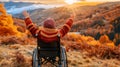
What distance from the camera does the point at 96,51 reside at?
14219mm

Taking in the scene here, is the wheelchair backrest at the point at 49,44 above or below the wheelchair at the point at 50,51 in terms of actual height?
above

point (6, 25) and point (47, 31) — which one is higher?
point (47, 31)

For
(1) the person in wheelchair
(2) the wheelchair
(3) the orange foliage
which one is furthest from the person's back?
(3) the orange foliage

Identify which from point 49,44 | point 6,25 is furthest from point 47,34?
point 6,25

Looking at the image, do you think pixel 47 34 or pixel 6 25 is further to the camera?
pixel 6 25

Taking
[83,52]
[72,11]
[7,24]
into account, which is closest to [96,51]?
[83,52]

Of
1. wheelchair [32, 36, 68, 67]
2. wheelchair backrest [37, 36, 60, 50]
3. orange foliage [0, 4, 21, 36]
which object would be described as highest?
wheelchair backrest [37, 36, 60, 50]

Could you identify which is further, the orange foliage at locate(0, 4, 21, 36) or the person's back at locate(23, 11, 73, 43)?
the orange foliage at locate(0, 4, 21, 36)

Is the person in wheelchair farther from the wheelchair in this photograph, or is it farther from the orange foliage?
the orange foliage

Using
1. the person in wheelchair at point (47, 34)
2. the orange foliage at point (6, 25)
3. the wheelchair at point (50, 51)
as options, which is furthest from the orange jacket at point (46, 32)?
the orange foliage at point (6, 25)

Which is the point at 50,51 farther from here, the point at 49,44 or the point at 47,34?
the point at 47,34

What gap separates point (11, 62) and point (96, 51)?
459cm

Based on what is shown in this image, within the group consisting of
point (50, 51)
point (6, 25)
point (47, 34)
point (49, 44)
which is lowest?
point (6, 25)

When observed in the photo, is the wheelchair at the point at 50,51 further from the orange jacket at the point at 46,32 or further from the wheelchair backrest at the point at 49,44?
the orange jacket at the point at 46,32
